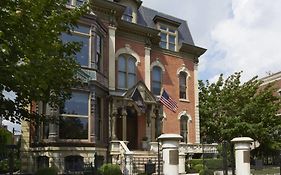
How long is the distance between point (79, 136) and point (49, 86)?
8425 mm

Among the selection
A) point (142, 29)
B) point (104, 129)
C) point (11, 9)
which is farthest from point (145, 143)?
Answer: point (11, 9)

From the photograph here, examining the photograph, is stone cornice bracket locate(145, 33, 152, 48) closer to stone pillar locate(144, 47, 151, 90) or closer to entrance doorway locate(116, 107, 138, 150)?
stone pillar locate(144, 47, 151, 90)

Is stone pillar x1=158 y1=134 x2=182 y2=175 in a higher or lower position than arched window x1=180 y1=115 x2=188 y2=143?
lower

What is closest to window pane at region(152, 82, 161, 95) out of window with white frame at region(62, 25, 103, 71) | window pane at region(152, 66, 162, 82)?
window pane at region(152, 66, 162, 82)

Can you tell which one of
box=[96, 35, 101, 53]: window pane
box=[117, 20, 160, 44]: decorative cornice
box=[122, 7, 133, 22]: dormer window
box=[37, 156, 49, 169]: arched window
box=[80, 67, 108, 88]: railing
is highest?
box=[122, 7, 133, 22]: dormer window

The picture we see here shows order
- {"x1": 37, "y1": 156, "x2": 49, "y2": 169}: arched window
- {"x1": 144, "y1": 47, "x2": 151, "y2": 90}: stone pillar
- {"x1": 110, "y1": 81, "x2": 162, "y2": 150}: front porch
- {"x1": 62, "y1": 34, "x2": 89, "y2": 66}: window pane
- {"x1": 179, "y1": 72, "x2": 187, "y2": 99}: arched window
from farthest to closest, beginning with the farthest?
{"x1": 179, "y1": 72, "x2": 187, "y2": 99}: arched window, {"x1": 144, "y1": 47, "x2": 151, "y2": 90}: stone pillar, {"x1": 110, "y1": 81, "x2": 162, "y2": 150}: front porch, {"x1": 62, "y1": 34, "x2": 89, "y2": 66}: window pane, {"x1": 37, "y1": 156, "x2": 49, "y2": 169}: arched window

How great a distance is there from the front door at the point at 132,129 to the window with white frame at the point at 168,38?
6392mm

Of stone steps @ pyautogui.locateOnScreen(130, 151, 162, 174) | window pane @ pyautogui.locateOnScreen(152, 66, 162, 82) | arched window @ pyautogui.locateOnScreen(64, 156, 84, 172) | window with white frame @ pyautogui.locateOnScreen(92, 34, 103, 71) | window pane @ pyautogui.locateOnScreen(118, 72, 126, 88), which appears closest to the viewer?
arched window @ pyautogui.locateOnScreen(64, 156, 84, 172)

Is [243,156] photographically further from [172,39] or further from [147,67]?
[172,39]

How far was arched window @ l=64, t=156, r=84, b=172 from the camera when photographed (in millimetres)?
20125

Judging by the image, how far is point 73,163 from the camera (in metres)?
21.0

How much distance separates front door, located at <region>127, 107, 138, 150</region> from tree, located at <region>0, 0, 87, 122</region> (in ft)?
47.0

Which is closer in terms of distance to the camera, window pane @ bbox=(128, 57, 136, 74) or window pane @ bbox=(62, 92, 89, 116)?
window pane @ bbox=(62, 92, 89, 116)

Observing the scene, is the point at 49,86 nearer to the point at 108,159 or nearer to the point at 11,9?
the point at 11,9
